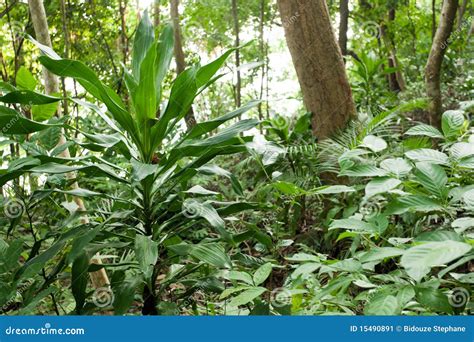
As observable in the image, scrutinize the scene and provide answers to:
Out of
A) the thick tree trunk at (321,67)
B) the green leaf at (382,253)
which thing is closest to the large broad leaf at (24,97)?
the green leaf at (382,253)

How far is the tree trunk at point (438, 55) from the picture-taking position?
3273 millimetres

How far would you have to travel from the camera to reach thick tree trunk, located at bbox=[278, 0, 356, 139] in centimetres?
316

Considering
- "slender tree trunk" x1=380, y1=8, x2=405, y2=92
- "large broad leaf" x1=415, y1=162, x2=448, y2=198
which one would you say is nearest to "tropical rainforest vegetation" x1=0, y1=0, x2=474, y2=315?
"large broad leaf" x1=415, y1=162, x2=448, y2=198

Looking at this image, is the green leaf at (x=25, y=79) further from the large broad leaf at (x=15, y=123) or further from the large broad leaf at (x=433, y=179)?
the large broad leaf at (x=433, y=179)

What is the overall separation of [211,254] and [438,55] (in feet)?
7.79

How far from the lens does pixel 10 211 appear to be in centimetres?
185

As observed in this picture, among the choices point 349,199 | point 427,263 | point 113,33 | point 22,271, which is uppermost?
point 113,33

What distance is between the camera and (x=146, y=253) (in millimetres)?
1497

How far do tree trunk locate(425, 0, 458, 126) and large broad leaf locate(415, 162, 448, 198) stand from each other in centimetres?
211

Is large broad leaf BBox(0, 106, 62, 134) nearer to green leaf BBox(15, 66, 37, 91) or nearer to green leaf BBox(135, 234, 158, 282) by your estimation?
green leaf BBox(15, 66, 37, 91)

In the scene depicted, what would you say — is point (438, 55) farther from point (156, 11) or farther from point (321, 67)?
point (156, 11)

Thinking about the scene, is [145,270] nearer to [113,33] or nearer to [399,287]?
[399,287]

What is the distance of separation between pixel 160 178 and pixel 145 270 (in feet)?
1.41

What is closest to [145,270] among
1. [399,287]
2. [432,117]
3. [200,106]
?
[399,287]
